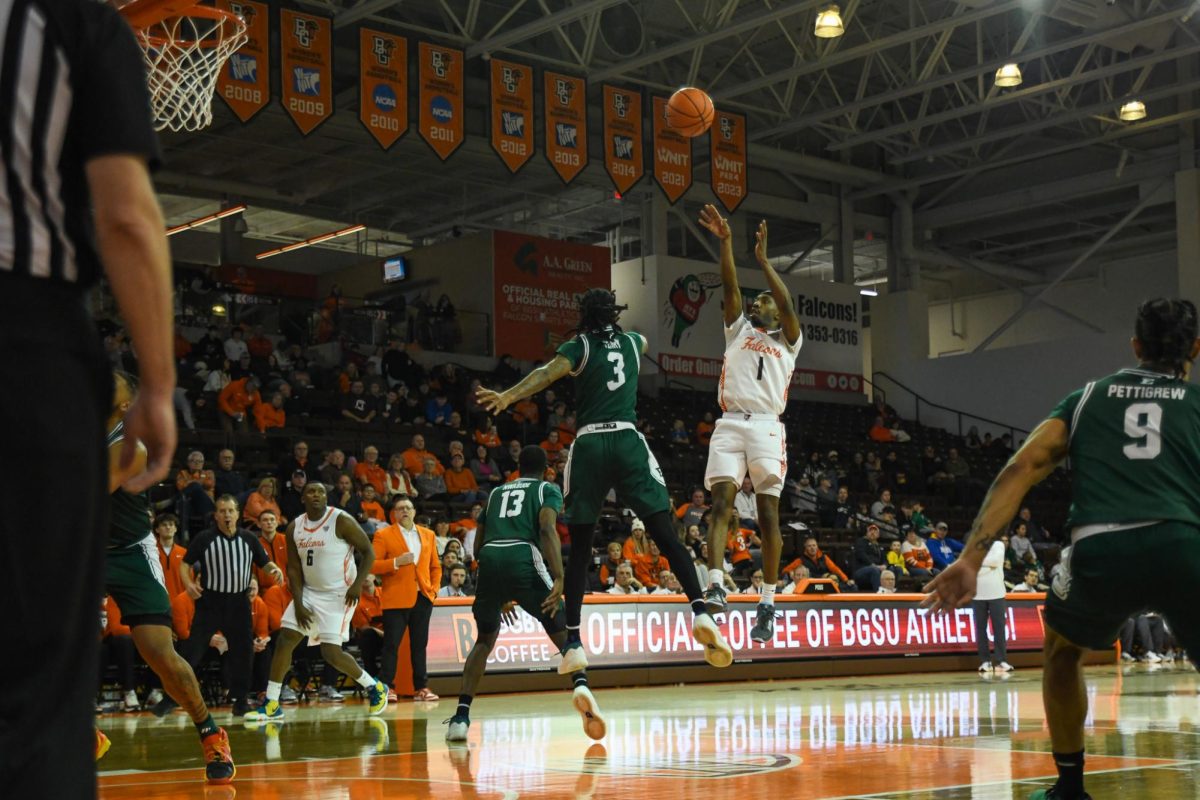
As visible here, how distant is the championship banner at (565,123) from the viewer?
74.7 feet

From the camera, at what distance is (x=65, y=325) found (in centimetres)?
230

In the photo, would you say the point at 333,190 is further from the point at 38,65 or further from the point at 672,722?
the point at 38,65

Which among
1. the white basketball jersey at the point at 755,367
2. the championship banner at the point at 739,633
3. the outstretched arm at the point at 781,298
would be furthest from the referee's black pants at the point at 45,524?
the championship banner at the point at 739,633

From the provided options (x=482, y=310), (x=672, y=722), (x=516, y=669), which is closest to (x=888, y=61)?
(x=482, y=310)

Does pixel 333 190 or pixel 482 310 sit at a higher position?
pixel 333 190

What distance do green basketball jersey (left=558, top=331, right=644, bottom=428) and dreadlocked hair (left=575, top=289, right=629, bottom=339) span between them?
0.16ft

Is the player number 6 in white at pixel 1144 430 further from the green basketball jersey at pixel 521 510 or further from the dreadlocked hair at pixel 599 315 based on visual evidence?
the green basketball jersey at pixel 521 510

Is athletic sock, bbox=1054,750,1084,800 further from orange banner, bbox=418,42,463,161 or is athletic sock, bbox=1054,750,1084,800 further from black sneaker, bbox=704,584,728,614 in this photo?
orange banner, bbox=418,42,463,161

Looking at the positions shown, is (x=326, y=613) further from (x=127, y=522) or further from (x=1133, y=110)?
(x=1133, y=110)

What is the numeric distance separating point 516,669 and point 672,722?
5.27 m

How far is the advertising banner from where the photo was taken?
1254 inches

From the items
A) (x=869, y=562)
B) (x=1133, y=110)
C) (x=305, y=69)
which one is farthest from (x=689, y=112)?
(x=1133, y=110)

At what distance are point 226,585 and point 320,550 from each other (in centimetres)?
91

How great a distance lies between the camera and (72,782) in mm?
2248
